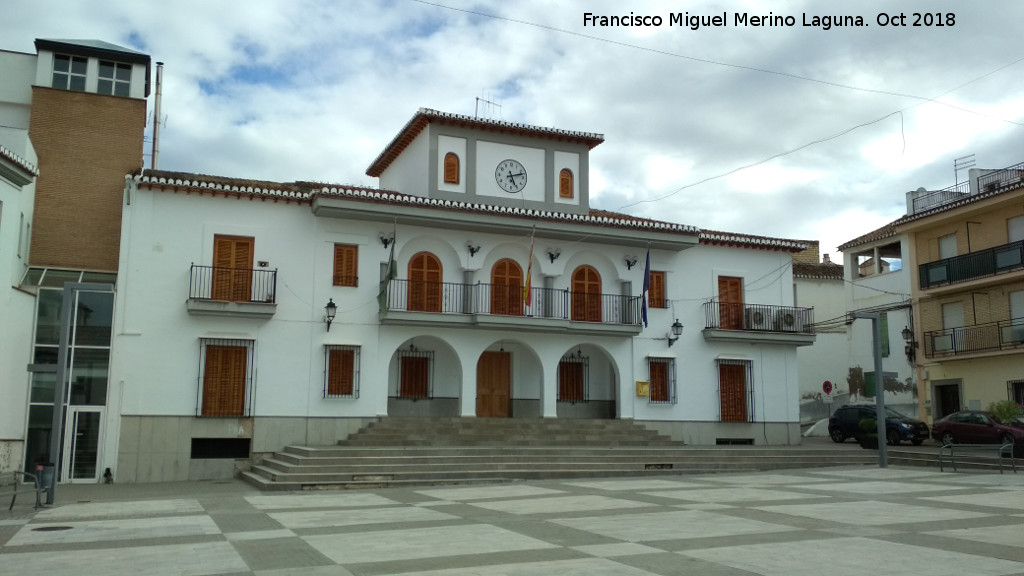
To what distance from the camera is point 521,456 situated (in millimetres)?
20578

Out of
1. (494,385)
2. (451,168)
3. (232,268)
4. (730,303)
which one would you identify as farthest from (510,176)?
(232,268)

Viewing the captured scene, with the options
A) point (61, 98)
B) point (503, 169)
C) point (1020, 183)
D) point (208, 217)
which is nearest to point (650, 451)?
point (503, 169)

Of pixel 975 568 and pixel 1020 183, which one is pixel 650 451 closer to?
pixel 975 568

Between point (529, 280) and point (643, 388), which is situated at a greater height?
point (529, 280)

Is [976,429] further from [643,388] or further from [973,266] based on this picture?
[643,388]

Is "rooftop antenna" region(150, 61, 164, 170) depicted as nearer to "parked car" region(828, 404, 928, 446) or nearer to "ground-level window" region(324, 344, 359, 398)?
"ground-level window" region(324, 344, 359, 398)

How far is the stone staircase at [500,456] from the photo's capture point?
18781 mm

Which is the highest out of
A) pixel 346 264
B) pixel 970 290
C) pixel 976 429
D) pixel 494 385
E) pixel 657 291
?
pixel 970 290

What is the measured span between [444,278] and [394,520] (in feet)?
40.6

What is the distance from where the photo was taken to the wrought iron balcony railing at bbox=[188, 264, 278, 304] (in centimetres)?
2150

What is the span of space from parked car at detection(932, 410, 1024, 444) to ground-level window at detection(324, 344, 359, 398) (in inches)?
Answer: 666

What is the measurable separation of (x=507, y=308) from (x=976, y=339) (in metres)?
17.3

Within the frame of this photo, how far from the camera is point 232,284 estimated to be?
859 inches

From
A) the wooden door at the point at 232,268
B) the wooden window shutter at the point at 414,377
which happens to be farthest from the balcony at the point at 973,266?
the wooden door at the point at 232,268
